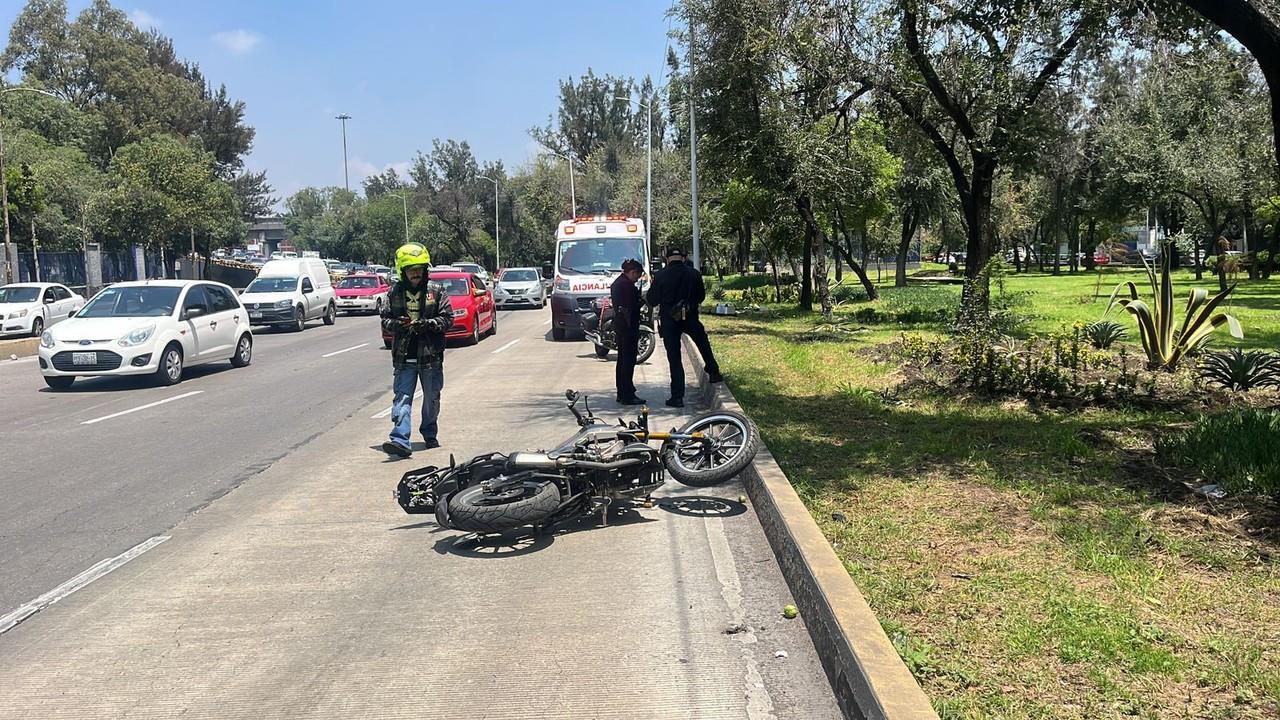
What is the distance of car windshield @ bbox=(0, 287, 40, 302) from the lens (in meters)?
24.1

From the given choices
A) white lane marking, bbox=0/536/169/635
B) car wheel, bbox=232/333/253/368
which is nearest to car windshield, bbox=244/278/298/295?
car wheel, bbox=232/333/253/368

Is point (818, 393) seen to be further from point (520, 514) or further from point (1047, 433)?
point (520, 514)

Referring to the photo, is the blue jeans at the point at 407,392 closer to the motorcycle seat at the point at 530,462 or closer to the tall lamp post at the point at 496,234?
the motorcycle seat at the point at 530,462

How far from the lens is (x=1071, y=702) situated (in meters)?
3.61

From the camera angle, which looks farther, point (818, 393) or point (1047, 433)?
point (818, 393)

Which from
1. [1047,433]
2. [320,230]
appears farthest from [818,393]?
[320,230]

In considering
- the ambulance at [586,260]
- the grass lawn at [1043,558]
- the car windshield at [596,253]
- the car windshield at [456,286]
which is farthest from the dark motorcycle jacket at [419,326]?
the car windshield at [456,286]

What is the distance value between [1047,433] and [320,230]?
124270mm

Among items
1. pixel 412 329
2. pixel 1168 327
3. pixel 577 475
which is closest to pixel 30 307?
pixel 412 329

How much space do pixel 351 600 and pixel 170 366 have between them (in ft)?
36.6

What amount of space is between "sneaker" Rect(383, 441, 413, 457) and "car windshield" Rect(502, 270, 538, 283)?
29.2 metres

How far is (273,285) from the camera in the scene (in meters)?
27.9

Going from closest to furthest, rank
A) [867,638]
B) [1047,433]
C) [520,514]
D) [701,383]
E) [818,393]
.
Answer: [867,638]
[520,514]
[1047,433]
[818,393]
[701,383]

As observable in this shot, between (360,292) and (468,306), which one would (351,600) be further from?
(360,292)
